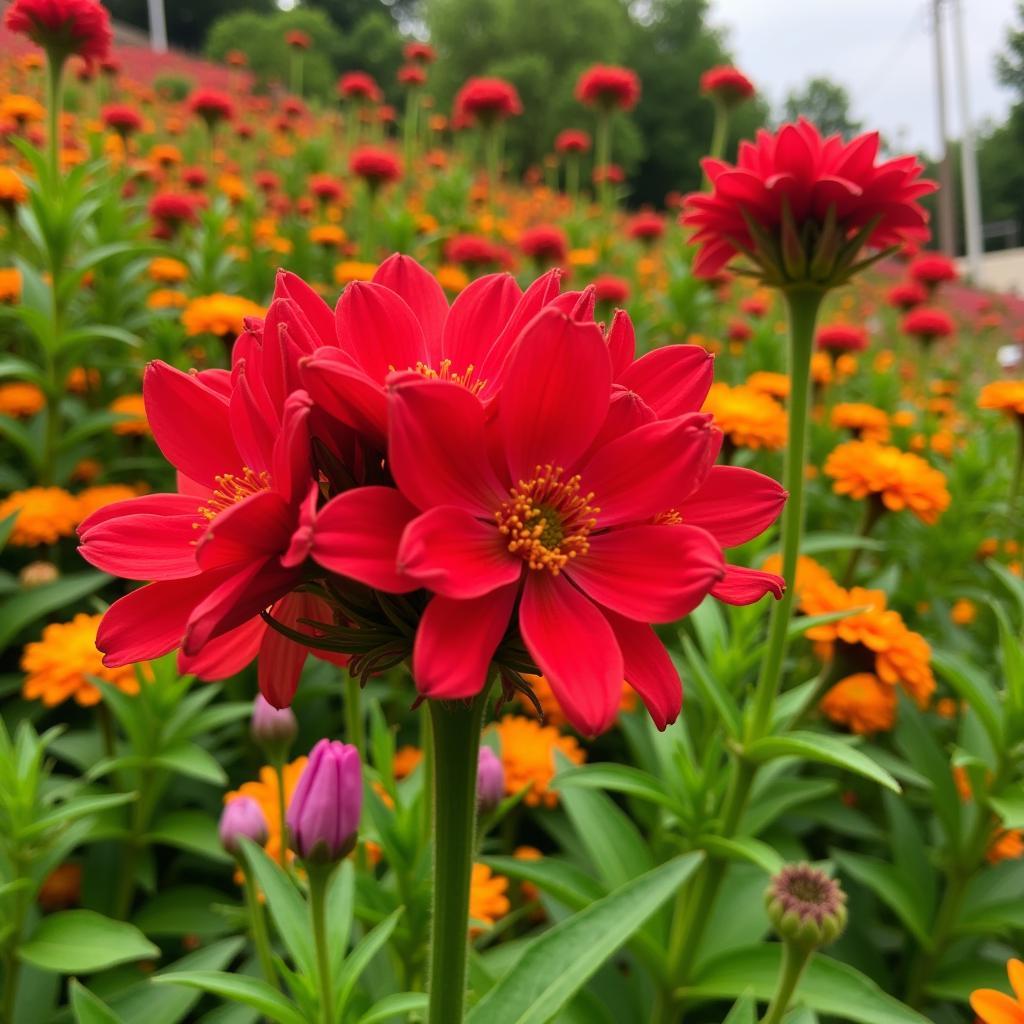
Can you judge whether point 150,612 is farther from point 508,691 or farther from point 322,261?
point 322,261

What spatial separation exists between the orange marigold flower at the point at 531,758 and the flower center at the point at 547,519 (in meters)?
0.94

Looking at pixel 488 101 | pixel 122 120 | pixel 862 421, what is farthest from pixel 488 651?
pixel 488 101

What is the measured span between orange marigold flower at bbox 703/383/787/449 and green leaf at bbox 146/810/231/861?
127 cm

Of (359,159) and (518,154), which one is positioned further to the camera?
(518,154)

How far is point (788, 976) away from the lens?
777 mm

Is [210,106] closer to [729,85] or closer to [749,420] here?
[729,85]

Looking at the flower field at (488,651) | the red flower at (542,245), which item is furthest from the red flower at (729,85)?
the flower field at (488,651)

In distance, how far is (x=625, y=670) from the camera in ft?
1.73

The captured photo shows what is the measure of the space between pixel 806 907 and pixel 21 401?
6.91ft

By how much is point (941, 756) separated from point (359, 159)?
2.72 meters

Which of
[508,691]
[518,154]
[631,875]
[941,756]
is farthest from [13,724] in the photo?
[518,154]

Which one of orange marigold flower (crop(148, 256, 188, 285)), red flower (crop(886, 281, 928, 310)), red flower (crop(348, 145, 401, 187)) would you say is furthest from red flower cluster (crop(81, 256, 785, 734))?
red flower (crop(886, 281, 928, 310))

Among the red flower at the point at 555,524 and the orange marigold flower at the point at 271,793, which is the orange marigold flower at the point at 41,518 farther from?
the red flower at the point at 555,524

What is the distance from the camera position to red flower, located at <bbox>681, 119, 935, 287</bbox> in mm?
1015
